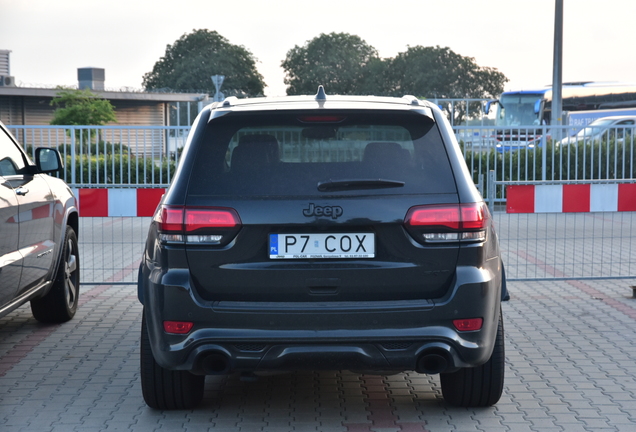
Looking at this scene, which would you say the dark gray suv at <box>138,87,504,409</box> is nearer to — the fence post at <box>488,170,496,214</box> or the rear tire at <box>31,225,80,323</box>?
the rear tire at <box>31,225,80,323</box>

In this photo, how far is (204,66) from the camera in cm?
9762

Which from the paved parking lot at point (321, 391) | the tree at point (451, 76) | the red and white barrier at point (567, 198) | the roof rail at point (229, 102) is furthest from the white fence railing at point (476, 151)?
the tree at point (451, 76)

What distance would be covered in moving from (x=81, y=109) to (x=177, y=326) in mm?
50051

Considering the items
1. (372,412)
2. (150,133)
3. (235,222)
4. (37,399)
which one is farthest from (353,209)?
(150,133)

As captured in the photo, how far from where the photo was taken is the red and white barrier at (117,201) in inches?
317

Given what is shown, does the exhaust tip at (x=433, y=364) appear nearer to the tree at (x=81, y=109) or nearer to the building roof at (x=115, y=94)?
the building roof at (x=115, y=94)

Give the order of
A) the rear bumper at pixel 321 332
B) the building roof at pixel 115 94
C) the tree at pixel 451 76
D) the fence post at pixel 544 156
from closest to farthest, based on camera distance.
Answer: the rear bumper at pixel 321 332, the fence post at pixel 544 156, the building roof at pixel 115 94, the tree at pixel 451 76

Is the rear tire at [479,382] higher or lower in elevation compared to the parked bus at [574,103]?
lower

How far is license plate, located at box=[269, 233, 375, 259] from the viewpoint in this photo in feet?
12.8

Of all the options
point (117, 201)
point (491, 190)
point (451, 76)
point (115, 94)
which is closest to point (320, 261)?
point (117, 201)

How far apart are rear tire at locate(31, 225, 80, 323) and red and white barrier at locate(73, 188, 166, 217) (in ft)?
3.20

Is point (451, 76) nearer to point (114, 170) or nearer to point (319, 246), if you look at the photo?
point (114, 170)

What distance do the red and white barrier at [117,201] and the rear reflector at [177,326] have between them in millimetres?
4124

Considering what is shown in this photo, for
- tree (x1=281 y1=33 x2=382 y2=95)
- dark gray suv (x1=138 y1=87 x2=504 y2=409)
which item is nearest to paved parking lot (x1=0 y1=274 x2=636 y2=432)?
dark gray suv (x1=138 y1=87 x2=504 y2=409)
